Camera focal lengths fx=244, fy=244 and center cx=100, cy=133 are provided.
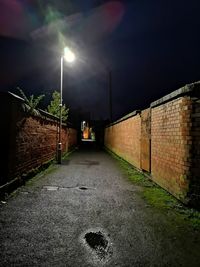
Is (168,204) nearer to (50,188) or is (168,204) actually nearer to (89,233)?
(89,233)

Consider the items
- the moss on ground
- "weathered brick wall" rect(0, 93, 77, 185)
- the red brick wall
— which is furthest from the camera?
"weathered brick wall" rect(0, 93, 77, 185)

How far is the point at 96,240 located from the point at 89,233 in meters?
0.29

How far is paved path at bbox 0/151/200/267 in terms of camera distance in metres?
3.06

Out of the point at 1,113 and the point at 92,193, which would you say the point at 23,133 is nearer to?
the point at 1,113

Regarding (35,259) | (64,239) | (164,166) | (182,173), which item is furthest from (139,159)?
(35,259)

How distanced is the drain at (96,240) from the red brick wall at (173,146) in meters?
2.50

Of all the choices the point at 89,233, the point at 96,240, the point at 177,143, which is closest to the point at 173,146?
the point at 177,143

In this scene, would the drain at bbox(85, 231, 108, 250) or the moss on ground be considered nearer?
the drain at bbox(85, 231, 108, 250)

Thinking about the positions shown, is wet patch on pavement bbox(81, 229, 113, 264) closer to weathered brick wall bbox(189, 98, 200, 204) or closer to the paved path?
the paved path

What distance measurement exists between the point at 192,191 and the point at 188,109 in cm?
180

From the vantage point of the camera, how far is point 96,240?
3658 millimetres

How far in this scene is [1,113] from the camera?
6469mm

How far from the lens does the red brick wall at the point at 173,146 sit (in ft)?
18.0

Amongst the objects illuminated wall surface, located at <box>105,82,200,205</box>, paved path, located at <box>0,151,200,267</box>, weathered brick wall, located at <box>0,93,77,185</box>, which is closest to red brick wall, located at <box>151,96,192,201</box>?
illuminated wall surface, located at <box>105,82,200,205</box>
